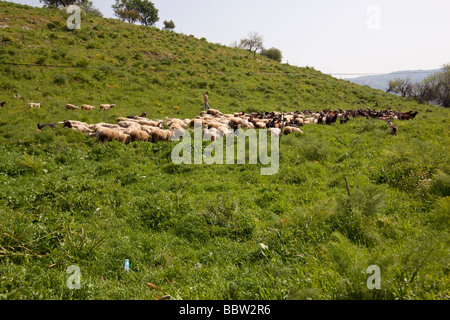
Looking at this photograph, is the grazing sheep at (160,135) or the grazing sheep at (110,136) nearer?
the grazing sheep at (110,136)

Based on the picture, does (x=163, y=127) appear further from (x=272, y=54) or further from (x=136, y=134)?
(x=272, y=54)

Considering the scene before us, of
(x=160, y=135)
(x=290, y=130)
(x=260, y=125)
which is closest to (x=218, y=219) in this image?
(x=160, y=135)

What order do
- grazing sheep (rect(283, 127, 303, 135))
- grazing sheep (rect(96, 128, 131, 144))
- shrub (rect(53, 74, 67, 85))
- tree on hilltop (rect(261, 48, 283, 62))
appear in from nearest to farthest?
grazing sheep (rect(96, 128, 131, 144)) < grazing sheep (rect(283, 127, 303, 135)) < shrub (rect(53, 74, 67, 85)) < tree on hilltop (rect(261, 48, 283, 62))

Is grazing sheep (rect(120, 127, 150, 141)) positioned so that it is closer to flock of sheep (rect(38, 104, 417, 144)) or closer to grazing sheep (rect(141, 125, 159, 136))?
flock of sheep (rect(38, 104, 417, 144))

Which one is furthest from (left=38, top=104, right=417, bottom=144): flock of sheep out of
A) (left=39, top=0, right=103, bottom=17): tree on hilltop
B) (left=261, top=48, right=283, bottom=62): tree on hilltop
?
(left=261, top=48, right=283, bottom=62): tree on hilltop

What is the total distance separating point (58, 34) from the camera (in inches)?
958

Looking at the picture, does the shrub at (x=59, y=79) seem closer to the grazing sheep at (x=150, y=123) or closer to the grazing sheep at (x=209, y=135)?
the grazing sheep at (x=150, y=123)

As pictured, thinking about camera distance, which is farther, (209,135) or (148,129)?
(148,129)

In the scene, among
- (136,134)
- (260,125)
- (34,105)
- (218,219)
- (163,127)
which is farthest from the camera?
(260,125)

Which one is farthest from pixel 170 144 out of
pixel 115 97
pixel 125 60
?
pixel 125 60

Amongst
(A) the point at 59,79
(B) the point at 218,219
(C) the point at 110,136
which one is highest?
(A) the point at 59,79

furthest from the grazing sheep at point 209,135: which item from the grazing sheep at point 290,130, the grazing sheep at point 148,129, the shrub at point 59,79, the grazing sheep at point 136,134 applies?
the shrub at point 59,79

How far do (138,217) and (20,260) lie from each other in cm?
206
